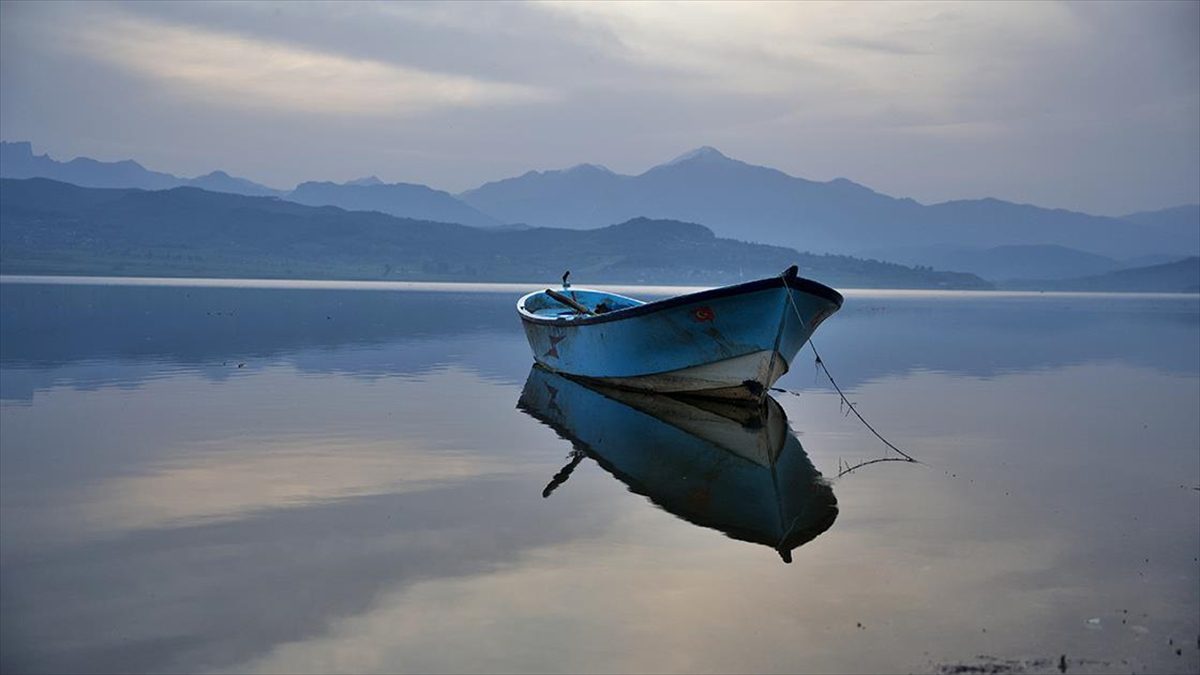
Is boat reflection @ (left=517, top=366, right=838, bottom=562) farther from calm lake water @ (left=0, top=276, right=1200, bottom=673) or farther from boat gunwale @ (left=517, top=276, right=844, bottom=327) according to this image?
boat gunwale @ (left=517, top=276, right=844, bottom=327)

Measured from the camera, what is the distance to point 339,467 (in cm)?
1770

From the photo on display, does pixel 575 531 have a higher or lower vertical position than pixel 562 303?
lower

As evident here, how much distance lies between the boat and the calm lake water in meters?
1.22

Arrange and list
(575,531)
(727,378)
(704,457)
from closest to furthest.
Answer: (575,531) < (704,457) < (727,378)

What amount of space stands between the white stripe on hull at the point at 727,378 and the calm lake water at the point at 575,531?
1.03 metres

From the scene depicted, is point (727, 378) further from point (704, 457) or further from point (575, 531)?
point (575, 531)

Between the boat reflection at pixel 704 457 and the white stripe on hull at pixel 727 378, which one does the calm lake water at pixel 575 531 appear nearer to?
the boat reflection at pixel 704 457

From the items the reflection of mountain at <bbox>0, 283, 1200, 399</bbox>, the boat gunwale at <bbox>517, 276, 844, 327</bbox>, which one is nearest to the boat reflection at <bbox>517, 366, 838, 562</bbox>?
the boat gunwale at <bbox>517, 276, 844, 327</bbox>

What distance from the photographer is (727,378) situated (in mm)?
27109

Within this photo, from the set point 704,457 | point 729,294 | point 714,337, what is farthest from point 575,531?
point 714,337

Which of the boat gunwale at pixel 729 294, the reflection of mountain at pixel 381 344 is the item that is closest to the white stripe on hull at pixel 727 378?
the boat gunwale at pixel 729 294

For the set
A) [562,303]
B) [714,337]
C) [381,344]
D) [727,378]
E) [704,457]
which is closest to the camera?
[704,457]

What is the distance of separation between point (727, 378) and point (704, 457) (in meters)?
7.78

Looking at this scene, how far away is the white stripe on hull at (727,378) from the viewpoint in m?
26.4
